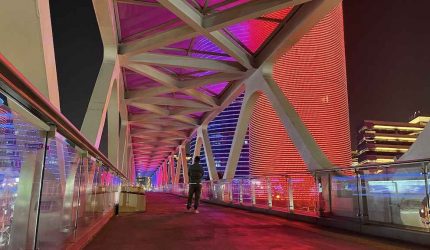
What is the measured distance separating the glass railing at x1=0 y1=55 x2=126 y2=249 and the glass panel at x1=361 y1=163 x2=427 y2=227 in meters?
4.74

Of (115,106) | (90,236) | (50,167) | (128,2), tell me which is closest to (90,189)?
(90,236)

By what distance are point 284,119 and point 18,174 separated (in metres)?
13.2

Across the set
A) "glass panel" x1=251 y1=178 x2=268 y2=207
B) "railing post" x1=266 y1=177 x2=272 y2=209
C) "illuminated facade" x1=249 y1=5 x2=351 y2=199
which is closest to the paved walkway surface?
"railing post" x1=266 y1=177 x2=272 y2=209

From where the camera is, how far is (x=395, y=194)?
6.35m

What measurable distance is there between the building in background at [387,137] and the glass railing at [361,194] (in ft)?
286

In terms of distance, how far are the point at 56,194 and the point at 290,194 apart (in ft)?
24.1

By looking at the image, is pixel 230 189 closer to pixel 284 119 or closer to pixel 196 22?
pixel 284 119

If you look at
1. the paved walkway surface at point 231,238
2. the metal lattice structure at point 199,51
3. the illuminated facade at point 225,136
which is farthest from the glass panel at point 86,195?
the illuminated facade at point 225,136

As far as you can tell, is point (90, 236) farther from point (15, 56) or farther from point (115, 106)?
point (115, 106)

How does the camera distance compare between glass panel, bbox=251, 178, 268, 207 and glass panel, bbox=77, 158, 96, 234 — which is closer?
glass panel, bbox=77, 158, 96, 234

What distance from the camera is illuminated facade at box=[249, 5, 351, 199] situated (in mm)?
23578

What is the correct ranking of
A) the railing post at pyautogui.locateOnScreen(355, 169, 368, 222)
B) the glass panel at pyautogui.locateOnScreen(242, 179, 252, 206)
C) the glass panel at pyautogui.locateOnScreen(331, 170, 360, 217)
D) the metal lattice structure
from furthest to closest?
1. the glass panel at pyautogui.locateOnScreen(242, 179, 252, 206)
2. the metal lattice structure
3. the glass panel at pyautogui.locateOnScreen(331, 170, 360, 217)
4. the railing post at pyautogui.locateOnScreen(355, 169, 368, 222)

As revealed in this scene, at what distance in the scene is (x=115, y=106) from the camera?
2052 cm

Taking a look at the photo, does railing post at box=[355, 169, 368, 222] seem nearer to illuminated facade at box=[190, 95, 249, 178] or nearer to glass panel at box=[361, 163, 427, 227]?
glass panel at box=[361, 163, 427, 227]
